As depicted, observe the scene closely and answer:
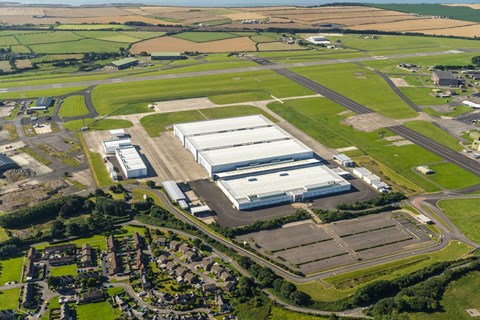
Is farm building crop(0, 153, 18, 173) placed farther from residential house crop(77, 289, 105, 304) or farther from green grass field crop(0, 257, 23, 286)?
residential house crop(77, 289, 105, 304)

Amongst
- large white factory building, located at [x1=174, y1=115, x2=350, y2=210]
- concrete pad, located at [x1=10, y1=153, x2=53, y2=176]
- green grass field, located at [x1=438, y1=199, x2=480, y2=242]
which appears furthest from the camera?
concrete pad, located at [x1=10, y1=153, x2=53, y2=176]

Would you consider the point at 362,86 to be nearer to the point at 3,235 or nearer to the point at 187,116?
the point at 187,116

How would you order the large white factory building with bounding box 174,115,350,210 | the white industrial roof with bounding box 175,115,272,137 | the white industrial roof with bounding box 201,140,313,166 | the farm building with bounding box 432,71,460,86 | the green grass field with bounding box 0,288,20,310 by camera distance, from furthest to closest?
the farm building with bounding box 432,71,460,86, the white industrial roof with bounding box 175,115,272,137, the white industrial roof with bounding box 201,140,313,166, the large white factory building with bounding box 174,115,350,210, the green grass field with bounding box 0,288,20,310

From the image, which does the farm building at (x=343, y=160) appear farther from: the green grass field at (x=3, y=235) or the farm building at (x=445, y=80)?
the farm building at (x=445, y=80)

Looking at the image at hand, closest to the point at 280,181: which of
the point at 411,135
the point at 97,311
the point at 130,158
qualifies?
the point at 130,158

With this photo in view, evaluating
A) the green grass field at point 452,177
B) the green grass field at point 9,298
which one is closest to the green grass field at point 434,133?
the green grass field at point 452,177

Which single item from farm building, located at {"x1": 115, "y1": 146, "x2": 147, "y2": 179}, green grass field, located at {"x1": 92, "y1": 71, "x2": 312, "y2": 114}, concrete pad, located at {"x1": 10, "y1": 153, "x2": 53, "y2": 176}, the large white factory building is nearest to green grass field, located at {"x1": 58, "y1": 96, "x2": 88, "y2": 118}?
green grass field, located at {"x1": 92, "y1": 71, "x2": 312, "y2": 114}
